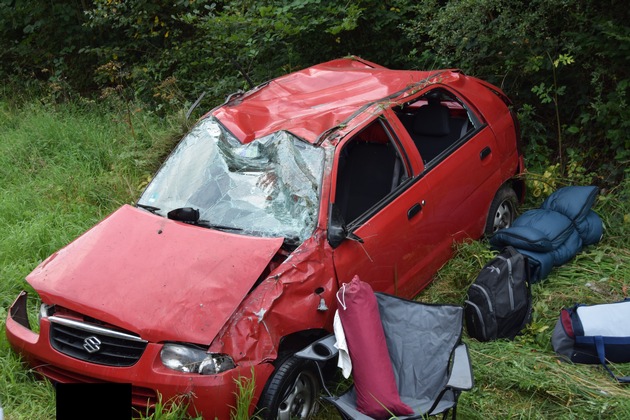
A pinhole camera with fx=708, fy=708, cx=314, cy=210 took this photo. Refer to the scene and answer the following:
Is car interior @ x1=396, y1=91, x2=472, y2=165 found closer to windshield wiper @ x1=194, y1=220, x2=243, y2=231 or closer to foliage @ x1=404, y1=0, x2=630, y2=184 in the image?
foliage @ x1=404, y1=0, x2=630, y2=184

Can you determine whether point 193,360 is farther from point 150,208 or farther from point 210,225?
point 150,208

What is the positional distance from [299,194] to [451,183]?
4.37ft

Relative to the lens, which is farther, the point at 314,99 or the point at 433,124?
the point at 433,124

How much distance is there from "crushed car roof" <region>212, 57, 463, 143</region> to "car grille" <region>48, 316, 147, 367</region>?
169cm

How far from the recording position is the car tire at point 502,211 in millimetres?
5801

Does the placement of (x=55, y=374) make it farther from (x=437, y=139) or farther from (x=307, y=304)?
(x=437, y=139)

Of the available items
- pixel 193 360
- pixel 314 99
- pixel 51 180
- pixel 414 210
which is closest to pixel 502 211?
pixel 414 210

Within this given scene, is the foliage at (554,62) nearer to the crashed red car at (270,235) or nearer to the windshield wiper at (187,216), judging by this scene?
the crashed red car at (270,235)

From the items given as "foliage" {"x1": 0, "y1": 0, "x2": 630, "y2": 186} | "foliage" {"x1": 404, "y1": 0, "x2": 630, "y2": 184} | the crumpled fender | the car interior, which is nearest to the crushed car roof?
the car interior

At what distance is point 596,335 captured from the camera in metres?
4.32

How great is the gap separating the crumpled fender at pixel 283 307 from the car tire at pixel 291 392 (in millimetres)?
116

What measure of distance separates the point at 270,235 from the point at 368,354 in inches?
40.0

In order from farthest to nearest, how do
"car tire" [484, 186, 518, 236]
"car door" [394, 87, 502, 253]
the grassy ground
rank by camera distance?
"car tire" [484, 186, 518, 236] → "car door" [394, 87, 502, 253] → the grassy ground

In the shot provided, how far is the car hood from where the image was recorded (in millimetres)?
3760
